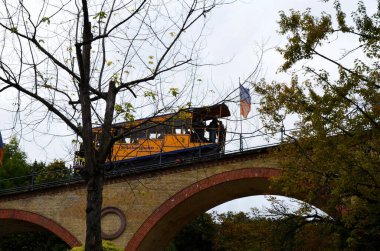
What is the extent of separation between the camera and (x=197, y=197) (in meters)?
22.1

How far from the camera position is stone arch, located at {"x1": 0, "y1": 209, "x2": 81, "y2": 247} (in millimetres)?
22672

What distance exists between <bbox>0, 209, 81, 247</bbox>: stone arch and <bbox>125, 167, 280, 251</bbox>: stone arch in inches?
96.1

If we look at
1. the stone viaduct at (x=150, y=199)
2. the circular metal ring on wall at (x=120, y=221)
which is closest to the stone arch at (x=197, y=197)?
the stone viaduct at (x=150, y=199)

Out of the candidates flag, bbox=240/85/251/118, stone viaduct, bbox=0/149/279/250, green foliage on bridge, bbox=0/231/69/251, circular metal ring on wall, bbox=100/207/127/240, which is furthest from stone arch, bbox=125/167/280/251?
green foliage on bridge, bbox=0/231/69/251

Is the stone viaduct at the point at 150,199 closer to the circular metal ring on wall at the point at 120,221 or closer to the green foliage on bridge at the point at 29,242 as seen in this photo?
the circular metal ring on wall at the point at 120,221

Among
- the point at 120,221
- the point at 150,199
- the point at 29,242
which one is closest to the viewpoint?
the point at 150,199

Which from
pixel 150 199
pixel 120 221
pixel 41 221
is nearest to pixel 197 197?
pixel 150 199

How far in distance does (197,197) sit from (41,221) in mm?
6361

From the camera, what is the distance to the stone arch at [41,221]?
22.7 meters

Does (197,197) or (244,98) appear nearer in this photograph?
(244,98)

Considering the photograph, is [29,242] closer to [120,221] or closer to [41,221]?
[41,221]

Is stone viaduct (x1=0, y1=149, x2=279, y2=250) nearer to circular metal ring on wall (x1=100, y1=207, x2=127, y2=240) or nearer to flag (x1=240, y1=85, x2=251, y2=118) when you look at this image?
circular metal ring on wall (x1=100, y1=207, x2=127, y2=240)

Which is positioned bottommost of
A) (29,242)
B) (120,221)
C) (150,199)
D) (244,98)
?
(29,242)

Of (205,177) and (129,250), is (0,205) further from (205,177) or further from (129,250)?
(205,177)
